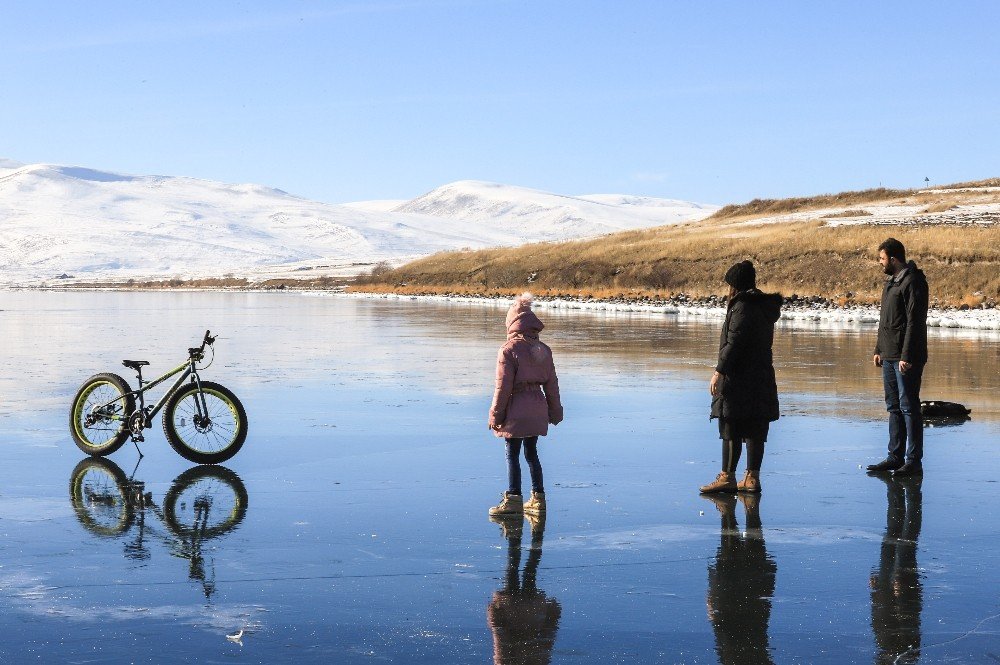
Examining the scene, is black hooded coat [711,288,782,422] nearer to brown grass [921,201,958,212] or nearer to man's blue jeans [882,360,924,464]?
man's blue jeans [882,360,924,464]

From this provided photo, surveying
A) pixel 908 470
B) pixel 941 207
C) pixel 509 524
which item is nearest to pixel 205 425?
pixel 509 524

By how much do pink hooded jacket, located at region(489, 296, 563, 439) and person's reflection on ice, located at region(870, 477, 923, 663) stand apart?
2368mm

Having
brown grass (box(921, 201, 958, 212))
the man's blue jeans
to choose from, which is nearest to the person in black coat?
the man's blue jeans

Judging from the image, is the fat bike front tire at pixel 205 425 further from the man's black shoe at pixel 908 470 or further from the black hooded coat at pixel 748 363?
the man's black shoe at pixel 908 470

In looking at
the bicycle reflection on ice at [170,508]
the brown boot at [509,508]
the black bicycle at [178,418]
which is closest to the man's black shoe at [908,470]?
the brown boot at [509,508]

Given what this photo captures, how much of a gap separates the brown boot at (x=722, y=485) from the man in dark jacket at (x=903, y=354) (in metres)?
1.59

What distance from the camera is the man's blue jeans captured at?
11.1m

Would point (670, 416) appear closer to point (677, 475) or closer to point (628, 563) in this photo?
point (677, 475)

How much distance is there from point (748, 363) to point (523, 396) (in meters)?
1.97

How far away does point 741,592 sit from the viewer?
7.06 m

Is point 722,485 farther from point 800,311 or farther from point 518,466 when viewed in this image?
point 800,311

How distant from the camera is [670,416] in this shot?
15.4 m

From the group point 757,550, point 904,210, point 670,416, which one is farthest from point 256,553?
point 904,210

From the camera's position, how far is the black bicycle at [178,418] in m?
12.0
